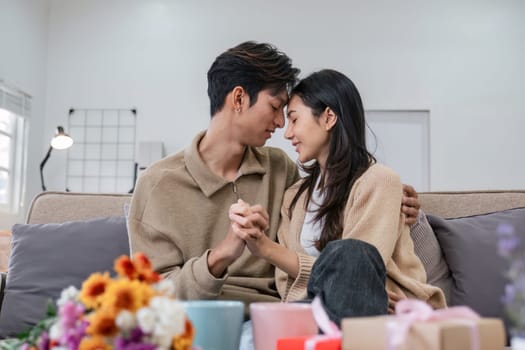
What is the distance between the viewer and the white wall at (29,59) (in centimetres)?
543

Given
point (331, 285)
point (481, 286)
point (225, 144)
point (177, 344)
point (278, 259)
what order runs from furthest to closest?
point (225, 144)
point (481, 286)
point (278, 259)
point (331, 285)
point (177, 344)

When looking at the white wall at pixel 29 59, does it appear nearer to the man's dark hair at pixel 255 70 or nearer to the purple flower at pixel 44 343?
the man's dark hair at pixel 255 70

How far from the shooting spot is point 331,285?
1075mm

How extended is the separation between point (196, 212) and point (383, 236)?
21.1 inches

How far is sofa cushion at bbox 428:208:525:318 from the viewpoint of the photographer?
1.77 metres

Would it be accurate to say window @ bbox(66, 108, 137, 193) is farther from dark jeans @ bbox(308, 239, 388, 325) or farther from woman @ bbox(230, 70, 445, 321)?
dark jeans @ bbox(308, 239, 388, 325)

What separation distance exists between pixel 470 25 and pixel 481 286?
492cm

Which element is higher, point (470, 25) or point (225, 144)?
point (470, 25)

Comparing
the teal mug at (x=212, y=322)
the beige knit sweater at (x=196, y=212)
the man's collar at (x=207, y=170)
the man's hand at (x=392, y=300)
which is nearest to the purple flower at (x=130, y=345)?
the teal mug at (x=212, y=322)

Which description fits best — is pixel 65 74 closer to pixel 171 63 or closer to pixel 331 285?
pixel 171 63

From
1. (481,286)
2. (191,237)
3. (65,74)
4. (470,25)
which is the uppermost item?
(470,25)

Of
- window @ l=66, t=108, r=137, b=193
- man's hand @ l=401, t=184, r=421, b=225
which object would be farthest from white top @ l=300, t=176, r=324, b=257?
window @ l=66, t=108, r=137, b=193

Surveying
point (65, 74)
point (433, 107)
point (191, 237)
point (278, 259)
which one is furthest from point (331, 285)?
point (65, 74)

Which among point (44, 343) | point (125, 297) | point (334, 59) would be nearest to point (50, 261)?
point (44, 343)
